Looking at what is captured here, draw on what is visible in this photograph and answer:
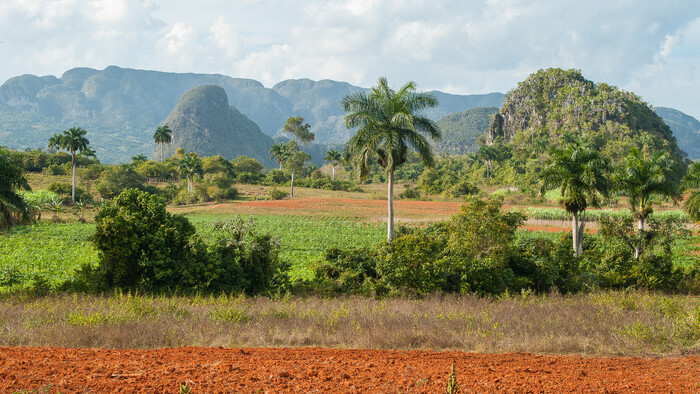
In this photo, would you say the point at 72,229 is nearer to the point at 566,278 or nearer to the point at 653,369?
the point at 566,278

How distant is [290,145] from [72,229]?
69.3m

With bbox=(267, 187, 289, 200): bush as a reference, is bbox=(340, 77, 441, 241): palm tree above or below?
above

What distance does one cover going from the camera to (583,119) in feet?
360

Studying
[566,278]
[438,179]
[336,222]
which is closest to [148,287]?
[566,278]

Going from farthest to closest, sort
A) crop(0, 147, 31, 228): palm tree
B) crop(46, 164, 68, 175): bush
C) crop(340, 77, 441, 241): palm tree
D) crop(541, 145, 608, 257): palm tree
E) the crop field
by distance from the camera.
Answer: crop(46, 164, 68, 175): bush, crop(541, 145, 608, 257): palm tree, crop(340, 77, 441, 241): palm tree, the crop field, crop(0, 147, 31, 228): palm tree

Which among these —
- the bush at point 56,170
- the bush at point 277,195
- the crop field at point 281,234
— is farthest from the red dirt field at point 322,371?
the bush at point 56,170

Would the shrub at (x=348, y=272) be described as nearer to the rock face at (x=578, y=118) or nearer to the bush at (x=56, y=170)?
the rock face at (x=578, y=118)

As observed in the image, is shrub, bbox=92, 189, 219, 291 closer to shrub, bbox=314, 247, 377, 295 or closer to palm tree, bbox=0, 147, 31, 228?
shrub, bbox=314, 247, 377, 295

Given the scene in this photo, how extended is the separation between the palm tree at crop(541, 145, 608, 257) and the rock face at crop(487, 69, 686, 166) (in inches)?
2600

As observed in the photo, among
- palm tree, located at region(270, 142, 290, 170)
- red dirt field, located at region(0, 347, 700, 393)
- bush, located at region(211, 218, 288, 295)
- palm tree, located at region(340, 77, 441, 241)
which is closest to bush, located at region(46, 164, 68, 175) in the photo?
palm tree, located at region(270, 142, 290, 170)

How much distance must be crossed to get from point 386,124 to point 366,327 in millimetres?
13915

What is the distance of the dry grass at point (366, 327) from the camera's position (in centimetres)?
704

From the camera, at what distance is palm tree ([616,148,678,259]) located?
24.0 m

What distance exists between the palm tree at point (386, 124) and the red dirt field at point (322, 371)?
14260mm
